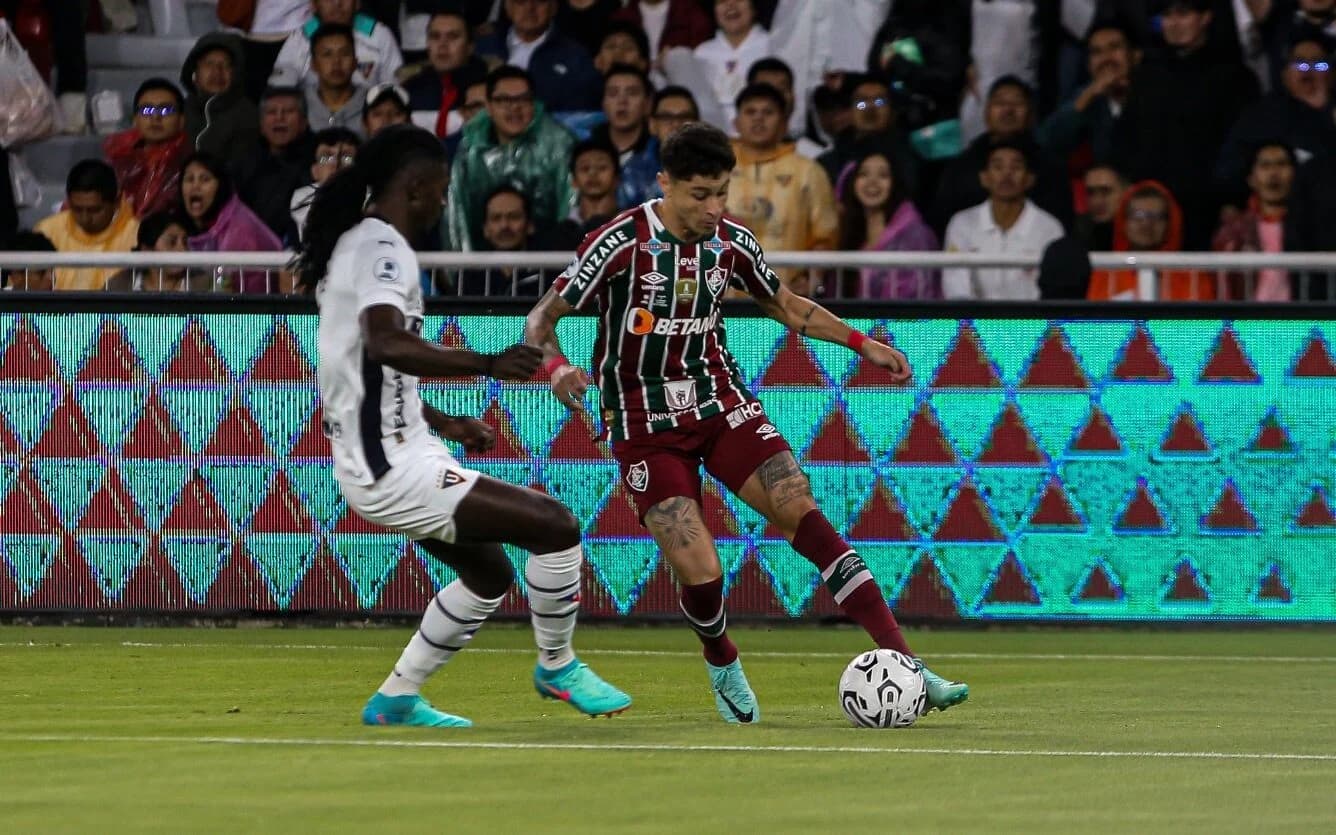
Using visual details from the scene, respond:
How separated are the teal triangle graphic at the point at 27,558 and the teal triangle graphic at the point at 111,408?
0.67 m

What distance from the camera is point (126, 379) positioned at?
13750mm

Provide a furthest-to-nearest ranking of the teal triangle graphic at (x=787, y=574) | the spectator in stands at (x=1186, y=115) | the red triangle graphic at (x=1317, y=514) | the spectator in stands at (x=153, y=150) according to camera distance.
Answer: the spectator in stands at (x=153, y=150) → the spectator in stands at (x=1186, y=115) → the teal triangle graphic at (x=787, y=574) → the red triangle graphic at (x=1317, y=514)

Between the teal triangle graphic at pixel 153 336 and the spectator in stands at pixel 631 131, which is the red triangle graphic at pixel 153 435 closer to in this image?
the teal triangle graphic at pixel 153 336

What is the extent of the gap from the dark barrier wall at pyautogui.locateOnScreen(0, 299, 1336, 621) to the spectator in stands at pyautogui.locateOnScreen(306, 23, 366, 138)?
336 centimetres

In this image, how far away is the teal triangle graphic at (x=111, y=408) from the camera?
45.0 feet

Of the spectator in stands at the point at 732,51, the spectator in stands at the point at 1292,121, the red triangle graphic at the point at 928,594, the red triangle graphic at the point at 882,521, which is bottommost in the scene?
the red triangle graphic at the point at 928,594

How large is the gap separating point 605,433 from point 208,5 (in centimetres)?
1057

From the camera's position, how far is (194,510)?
44.8 feet

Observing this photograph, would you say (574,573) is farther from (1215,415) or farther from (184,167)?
(184,167)

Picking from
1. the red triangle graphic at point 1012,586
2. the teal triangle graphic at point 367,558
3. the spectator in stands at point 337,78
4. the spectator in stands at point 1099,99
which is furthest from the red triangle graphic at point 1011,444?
the spectator in stands at point 337,78

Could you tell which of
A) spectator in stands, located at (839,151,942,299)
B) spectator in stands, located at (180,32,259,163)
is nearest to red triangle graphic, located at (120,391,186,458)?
spectator in stands, located at (180,32,259,163)

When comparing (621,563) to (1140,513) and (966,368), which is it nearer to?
(966,368)

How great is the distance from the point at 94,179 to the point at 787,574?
546 cm

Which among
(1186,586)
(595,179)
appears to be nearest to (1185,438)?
(1186,586)
